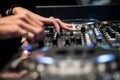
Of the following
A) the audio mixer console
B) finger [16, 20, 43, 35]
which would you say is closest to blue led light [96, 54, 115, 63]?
the audio mixer console

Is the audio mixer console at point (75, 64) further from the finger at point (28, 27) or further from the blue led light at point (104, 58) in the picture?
the finger at point (28, 27)

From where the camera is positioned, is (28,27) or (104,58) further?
(28,27)

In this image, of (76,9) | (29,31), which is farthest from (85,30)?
(76,9)

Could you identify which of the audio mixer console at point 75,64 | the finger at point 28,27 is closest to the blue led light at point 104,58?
the audio mixer console at point 75,64

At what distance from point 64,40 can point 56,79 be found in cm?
33

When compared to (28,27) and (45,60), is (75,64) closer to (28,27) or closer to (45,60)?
(45,60)

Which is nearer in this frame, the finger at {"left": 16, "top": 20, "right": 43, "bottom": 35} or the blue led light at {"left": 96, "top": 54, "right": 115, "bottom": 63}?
the blue led light at {"left": 96, "top": 54, "right": 115, "bottom": 63}

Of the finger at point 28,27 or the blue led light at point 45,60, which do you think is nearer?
the blue led light at point 45,60

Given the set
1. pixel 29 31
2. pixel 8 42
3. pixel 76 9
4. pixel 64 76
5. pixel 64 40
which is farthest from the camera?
pixel 76 9

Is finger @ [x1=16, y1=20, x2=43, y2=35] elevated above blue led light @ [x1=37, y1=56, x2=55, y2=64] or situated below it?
above

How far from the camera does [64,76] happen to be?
472 millimetres

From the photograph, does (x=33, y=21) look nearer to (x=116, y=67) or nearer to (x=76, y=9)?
(x=116, y=67)

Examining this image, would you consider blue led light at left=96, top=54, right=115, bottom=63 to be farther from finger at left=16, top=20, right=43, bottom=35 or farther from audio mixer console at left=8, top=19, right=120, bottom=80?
finger at left=16, top=20, right=43, bottom=35

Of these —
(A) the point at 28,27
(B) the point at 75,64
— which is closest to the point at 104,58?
(B) the point at 75,64
